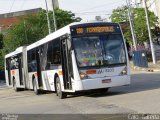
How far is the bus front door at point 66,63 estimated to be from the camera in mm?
18219

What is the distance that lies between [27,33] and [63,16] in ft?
45.7

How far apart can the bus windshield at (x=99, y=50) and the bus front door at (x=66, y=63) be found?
1.80 ft

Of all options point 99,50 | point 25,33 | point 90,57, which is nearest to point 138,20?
point 25,33

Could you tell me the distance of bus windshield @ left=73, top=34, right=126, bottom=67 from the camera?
1775cm

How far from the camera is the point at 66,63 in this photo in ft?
60.8

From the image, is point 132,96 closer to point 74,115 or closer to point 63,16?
point 74,115

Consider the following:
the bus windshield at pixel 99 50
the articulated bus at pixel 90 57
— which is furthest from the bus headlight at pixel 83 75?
the bus windshield at pixel 99 50

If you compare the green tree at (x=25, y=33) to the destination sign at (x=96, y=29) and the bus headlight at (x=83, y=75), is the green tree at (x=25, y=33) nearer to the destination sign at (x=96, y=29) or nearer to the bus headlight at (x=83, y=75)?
the destination sign at (x=96, y=29)

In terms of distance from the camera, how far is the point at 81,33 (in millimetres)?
18094

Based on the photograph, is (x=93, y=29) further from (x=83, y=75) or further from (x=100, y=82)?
(x=100, y=82)

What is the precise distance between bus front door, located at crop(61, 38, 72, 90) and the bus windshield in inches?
21.6

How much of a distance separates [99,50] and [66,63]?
152 centimetres

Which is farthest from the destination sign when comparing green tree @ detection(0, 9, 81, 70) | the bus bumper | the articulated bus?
green tree @ detection(0, 9, 81, 70)

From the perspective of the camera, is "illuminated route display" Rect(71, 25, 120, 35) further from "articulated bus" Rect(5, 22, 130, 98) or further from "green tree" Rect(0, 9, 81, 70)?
"green tree" Rect(0, 9, 81, 70)
